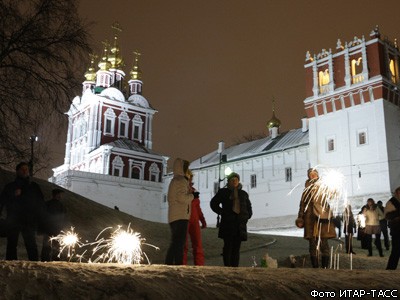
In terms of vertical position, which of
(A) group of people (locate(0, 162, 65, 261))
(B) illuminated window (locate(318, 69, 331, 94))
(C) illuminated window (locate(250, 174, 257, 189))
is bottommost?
(A) group of people (locate(0, 162, 65, 261))

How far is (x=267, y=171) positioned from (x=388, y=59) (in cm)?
1406

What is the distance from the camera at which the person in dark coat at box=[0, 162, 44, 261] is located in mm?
7203

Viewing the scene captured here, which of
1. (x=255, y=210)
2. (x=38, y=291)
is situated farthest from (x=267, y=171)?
(x=38, y=291)

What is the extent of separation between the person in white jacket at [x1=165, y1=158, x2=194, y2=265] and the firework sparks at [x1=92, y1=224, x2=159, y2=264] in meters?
1.76

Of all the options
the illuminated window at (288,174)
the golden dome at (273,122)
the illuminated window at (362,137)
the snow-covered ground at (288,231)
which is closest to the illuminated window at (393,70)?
the illuminated window at (362,137)

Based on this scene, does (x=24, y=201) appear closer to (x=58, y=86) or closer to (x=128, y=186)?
(x=58, y=86)

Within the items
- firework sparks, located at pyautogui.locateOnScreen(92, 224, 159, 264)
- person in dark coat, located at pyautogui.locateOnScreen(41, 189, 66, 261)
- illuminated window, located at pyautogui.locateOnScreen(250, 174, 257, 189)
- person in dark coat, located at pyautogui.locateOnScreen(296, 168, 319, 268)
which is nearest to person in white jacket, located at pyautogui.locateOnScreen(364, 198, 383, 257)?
person in dark coat, located at pyautogui.locateOnScreen(296, 168, 319, 268)

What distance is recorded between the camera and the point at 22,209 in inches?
286

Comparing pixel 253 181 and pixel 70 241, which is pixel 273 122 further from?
pixel 70 241

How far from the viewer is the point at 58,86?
13.3 m

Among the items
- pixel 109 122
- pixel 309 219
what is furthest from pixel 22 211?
pixel 109 122

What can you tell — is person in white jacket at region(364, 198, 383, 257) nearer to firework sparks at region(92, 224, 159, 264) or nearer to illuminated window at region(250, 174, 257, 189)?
firework sparks at region(92, 224, 159, 264)

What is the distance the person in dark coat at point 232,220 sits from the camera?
25.5 feet

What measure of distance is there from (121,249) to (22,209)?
8.56 ft
